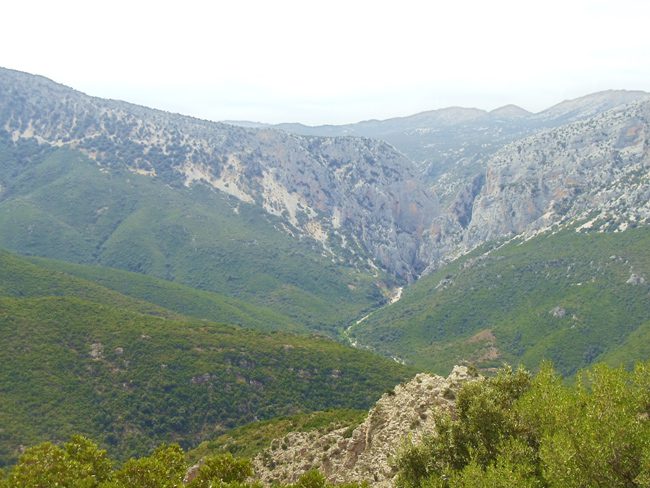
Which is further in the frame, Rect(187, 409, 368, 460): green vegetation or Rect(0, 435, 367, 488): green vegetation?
Rect(187, 409, 368, 460): green vegetation

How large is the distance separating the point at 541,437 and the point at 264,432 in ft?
214

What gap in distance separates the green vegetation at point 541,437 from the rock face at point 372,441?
960 cm

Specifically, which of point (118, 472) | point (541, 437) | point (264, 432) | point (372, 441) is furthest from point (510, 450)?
point (264, 432)

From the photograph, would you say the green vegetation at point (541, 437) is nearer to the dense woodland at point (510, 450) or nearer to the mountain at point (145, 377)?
the dense woodland at point (510, 450)

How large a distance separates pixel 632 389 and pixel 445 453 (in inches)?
644

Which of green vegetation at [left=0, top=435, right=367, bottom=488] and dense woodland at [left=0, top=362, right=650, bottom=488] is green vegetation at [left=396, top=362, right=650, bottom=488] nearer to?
dense woodland at [left=0, top=362, right=650, bottom=488]

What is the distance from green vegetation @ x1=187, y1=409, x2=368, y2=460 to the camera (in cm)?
9469

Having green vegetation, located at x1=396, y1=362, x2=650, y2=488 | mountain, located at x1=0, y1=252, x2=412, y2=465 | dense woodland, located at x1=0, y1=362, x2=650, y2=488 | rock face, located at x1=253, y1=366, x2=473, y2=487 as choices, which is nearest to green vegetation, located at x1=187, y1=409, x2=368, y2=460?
rock face, located at x1=253, y1=366, x2=473, y2=487

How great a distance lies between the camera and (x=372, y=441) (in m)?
68.1

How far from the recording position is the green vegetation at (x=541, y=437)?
39.2 m

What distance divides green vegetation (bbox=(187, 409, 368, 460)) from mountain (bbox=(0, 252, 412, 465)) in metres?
34.8

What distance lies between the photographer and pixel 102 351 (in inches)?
6068

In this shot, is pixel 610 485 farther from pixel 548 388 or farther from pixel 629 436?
pixel 548 388

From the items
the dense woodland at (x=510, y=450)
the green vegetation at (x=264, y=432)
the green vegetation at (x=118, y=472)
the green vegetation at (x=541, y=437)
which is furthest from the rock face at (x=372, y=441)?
the green vegetation at (x=118, y=472)
